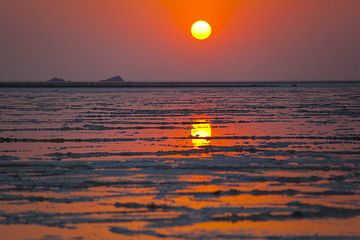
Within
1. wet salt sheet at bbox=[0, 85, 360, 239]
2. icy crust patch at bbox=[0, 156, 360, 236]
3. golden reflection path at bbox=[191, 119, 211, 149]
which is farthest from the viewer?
golden reflection path at bbox=[191, 119, 211, 149]

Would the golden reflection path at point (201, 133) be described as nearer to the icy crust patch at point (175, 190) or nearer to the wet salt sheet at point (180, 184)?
the wet salt sheet at point (180, 184)

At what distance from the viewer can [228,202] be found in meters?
14.3

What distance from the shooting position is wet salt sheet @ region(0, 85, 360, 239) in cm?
1214

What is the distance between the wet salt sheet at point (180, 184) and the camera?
39.8ft

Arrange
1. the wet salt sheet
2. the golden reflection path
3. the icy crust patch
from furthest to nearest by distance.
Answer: the golden reflection path, the icy crust patch, the wet salt sheet

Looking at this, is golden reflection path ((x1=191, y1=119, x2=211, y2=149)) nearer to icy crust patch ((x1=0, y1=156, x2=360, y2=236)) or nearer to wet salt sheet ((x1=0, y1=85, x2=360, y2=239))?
wet salt sheet ((x1=0, y1=85, x2=360, y2=239))

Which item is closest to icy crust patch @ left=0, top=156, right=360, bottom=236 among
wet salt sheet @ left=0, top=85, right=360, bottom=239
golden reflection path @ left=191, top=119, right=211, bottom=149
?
wet salt sheet @ left=0, top=85, right=360, bottom=239

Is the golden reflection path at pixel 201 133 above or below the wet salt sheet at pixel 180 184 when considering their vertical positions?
below

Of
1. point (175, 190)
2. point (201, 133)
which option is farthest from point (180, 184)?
point (201, 133)

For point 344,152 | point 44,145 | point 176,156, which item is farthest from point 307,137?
point 44,145

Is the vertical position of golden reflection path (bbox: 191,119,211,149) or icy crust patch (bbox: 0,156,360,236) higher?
icy crust patch (bbox: 0,156,360,236)

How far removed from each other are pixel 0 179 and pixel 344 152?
1182cm

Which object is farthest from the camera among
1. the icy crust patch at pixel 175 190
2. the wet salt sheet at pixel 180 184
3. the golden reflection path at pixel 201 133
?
the golden reflection path at pixel 201 133

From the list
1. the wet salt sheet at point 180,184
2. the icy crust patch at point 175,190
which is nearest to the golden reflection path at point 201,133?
the wet salt sheet at point 180,184
